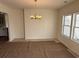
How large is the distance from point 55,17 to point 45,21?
37.0 inches

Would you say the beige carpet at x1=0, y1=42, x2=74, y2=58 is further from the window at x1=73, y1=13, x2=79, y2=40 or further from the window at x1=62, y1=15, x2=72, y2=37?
the window at x1=62, y1=15, x2=72, y2=37

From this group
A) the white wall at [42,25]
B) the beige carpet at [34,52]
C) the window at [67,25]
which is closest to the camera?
the beige carpet at [34,52]

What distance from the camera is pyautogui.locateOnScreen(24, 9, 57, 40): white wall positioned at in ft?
24.9

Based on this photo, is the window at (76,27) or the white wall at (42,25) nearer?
the window at (76,27)

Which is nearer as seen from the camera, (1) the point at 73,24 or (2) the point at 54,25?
(1) the point at 73,24

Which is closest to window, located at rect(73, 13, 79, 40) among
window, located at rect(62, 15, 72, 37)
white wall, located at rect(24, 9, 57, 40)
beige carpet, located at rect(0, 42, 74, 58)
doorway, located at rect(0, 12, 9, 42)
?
window, located at rect(62, 15, 72, 37)

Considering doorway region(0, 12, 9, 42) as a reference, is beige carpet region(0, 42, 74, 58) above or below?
below

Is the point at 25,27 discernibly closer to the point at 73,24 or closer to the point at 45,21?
the point at 45,21

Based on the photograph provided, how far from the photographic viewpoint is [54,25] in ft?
25.7

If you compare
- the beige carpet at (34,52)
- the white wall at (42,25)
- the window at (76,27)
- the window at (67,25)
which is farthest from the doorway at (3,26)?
the window at (76,27)

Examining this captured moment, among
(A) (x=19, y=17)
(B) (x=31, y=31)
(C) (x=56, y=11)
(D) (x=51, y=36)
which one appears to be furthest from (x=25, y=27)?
(C) (x=56, y=11)

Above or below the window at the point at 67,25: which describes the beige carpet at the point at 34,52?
below

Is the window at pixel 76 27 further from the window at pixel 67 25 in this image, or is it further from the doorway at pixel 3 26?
the doorway at pixel 3 26

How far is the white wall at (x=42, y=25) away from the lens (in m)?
7.58
